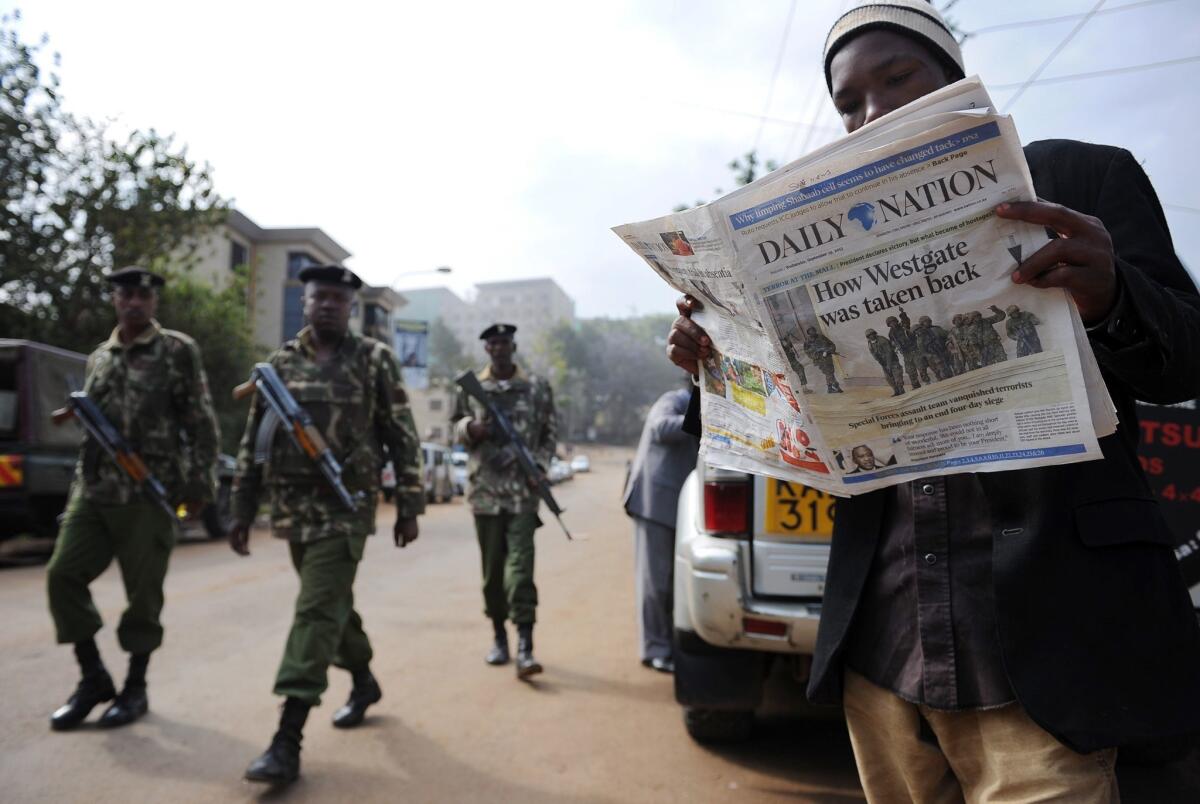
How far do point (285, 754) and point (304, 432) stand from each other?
Result: 50.4 inches

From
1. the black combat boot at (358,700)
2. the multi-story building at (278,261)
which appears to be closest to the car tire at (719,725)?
the black combat boot at (358,700)

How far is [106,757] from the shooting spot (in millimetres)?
3391

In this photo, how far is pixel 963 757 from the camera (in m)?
1.34

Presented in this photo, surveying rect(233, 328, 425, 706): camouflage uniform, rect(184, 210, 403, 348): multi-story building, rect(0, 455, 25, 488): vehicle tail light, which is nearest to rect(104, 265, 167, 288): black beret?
rect(233, 328, 425, 706): camouflage uniform

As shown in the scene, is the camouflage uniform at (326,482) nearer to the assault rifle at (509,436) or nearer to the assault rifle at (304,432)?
the assault rifle at (304,432)

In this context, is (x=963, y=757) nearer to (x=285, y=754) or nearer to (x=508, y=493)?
(x=285, y=754)

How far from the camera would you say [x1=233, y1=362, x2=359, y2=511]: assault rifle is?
360 cm

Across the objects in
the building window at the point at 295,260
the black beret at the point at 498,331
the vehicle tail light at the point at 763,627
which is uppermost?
the building window at the point at 295,260

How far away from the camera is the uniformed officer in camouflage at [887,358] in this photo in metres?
1.20

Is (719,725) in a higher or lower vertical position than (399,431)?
lower

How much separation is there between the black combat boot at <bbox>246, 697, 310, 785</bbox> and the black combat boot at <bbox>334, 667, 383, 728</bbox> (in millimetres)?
626

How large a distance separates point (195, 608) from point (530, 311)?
125m

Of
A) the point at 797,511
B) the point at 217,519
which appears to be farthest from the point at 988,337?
the point at 217,519

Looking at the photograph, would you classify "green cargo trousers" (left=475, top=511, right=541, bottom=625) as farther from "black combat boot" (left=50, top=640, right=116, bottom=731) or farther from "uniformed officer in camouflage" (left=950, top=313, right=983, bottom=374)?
"uniformed officer in camouflage" (left=950, top=313, right=983, bottom=374)
